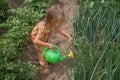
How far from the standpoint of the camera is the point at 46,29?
4273 millimetres

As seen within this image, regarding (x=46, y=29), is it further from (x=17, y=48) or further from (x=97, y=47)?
(x=97, y=47)

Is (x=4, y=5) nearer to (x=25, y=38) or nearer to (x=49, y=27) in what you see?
(x=25, y=38)

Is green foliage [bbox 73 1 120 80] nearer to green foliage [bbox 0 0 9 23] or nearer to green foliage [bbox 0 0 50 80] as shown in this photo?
green foliage [bbox 0 0 50 80]

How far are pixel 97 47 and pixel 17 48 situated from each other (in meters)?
1.22

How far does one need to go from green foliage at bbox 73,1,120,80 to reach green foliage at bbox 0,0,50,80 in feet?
2.19

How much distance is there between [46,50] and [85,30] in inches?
23.0

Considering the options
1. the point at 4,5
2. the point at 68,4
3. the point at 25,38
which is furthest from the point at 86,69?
the point at 68,4

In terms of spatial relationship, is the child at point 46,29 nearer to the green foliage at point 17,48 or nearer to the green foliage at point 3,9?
the green foliage at point 17,48

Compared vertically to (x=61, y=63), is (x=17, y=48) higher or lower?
higher

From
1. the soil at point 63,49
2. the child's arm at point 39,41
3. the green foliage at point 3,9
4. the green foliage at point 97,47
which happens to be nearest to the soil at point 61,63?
the soil at point 63,49

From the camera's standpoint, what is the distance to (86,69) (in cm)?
327

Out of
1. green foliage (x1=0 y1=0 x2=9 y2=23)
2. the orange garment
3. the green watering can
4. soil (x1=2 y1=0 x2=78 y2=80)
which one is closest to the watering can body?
the green watering can

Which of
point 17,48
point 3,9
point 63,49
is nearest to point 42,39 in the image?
point 17,48

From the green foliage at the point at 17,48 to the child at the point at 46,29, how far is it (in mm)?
207
